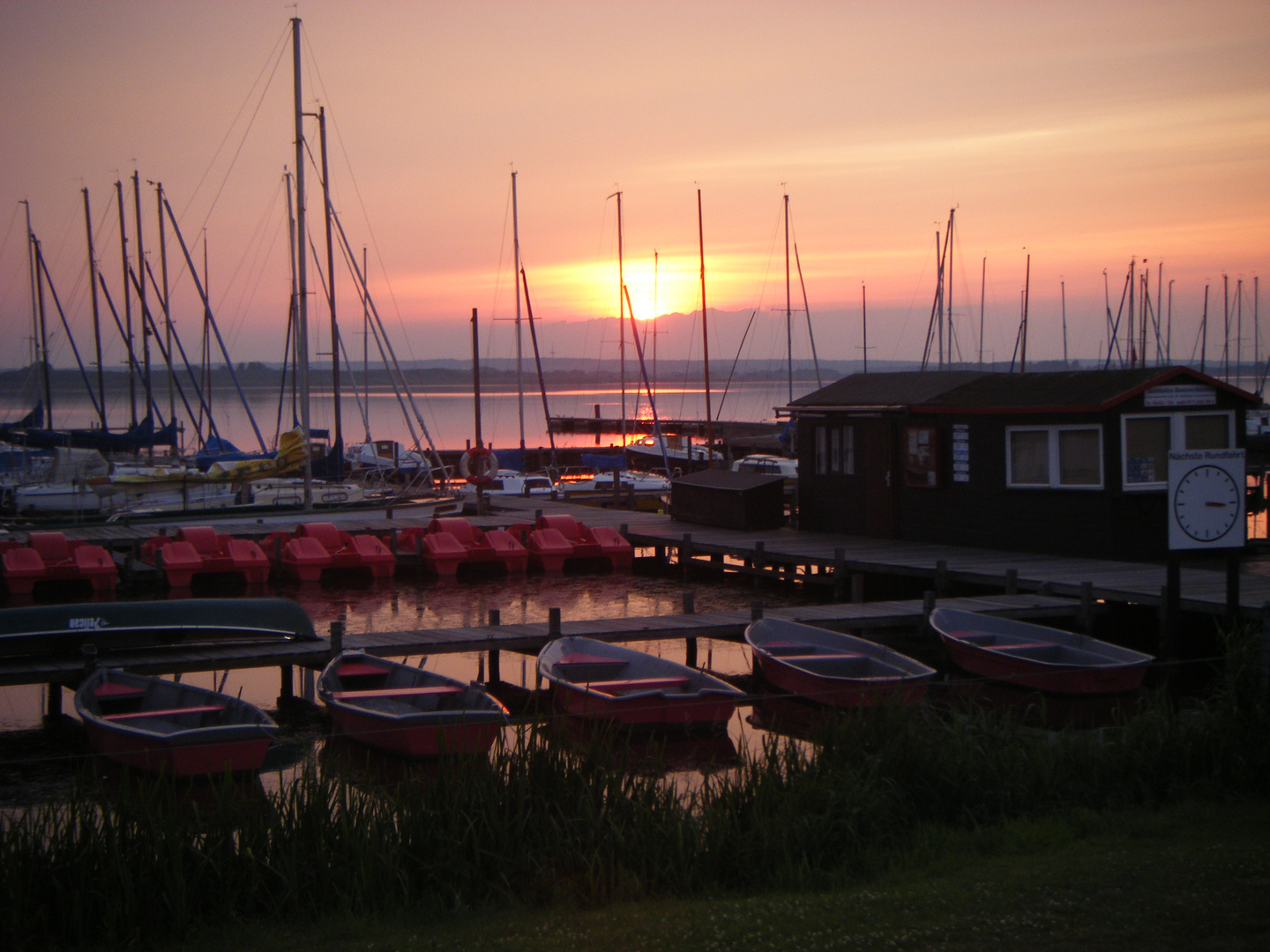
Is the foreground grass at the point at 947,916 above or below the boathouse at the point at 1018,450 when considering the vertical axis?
below

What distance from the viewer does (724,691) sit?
11.3 metres

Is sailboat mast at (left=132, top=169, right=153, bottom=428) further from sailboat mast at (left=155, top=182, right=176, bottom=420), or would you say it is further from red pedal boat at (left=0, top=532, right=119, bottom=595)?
red pedal boat at (left=0, top=532, right=119, bottom=595)

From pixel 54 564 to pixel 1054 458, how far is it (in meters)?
18.7

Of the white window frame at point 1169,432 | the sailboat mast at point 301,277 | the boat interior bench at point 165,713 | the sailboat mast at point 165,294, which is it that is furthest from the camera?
the sailboat mast at point 165,294

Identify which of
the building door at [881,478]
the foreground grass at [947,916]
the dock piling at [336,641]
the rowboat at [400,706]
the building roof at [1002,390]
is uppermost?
the building roof at [1002,390]

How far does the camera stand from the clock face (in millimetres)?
10484

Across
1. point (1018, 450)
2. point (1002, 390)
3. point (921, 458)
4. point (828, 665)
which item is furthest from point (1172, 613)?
point (921, 458)

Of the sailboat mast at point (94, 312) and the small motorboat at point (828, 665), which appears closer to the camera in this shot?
the small motorboat at point (828, 665)

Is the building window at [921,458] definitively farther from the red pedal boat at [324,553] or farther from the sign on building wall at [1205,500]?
the red pedal boat at [324,553]

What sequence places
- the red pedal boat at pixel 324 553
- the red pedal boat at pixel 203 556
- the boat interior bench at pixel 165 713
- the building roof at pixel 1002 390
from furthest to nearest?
the red pedal boat at pixel 324 553, the red pedal boat at pixel 203 556, the building roof at pixel 1002 390, the boat interior bench at pixel 165 713

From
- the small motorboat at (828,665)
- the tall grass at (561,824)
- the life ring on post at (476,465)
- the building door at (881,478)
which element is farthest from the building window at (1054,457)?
the life ring on post at (476,465)

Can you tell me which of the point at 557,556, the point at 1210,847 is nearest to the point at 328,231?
the point at 557,556

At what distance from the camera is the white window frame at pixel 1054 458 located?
16703mm

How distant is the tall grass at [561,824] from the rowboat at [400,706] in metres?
2.33
